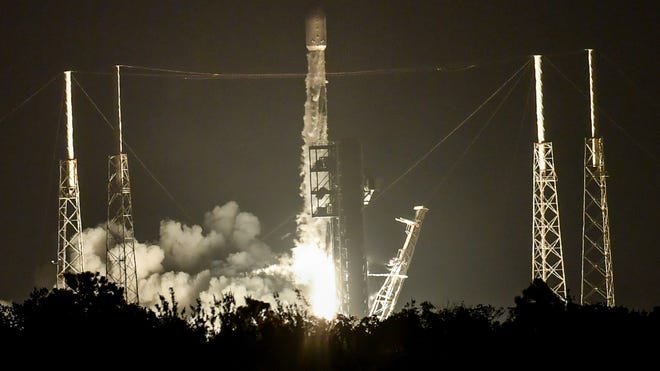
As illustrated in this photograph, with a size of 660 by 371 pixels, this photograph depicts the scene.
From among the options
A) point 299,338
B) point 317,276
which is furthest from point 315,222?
point 299,338

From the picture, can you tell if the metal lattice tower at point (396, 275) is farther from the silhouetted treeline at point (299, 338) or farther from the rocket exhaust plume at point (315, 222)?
the silhouetted treeline at point (299, 338)

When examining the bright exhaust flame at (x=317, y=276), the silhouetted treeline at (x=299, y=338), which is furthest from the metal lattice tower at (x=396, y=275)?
the silhouetted treeline at (x=299, y=338)

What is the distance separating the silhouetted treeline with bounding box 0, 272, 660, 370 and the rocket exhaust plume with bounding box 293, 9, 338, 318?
1088 inches

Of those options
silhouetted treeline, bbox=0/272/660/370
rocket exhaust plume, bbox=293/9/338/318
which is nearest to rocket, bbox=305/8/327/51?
rocket exhaust plume, bbox=293/9/338/318

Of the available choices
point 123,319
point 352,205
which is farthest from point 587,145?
point 123,319

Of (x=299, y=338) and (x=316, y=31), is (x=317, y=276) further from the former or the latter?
(x=299, y=338)

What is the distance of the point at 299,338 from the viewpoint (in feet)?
217

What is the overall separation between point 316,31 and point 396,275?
603 inches

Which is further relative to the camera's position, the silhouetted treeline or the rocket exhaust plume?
the rocket exhaust plume

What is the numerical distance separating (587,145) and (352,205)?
52.0 ft

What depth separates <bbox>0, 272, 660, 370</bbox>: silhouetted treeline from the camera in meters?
62.2

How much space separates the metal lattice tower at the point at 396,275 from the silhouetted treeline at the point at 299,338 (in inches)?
1217

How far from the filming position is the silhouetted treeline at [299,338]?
62.2 m

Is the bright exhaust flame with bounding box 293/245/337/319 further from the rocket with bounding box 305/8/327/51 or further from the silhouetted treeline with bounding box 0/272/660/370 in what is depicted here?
the silhouetted treeline with bounding box 0/272/660/370
